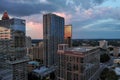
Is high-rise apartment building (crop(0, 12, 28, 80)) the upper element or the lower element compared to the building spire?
lower

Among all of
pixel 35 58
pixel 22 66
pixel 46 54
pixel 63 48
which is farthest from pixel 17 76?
pixel 35 58

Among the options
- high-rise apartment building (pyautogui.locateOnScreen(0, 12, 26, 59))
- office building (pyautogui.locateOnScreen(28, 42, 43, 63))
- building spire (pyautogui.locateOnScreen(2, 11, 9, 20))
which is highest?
building spire (pyautogui.locateOnScreen(2, 11, 9, 20))

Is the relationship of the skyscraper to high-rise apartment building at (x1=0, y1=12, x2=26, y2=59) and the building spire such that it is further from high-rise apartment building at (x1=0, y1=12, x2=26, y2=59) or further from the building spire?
the building spire

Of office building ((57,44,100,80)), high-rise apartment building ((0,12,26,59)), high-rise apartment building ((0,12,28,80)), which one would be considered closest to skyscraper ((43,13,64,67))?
high-rise apartment building ((0,12,28,80))

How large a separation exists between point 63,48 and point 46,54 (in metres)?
20.1

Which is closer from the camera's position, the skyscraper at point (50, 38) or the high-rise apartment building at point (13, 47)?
the high-rise apartment building at point (13, 47)

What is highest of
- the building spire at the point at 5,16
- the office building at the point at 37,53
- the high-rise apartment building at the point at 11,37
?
the building spire at the point at 5,16

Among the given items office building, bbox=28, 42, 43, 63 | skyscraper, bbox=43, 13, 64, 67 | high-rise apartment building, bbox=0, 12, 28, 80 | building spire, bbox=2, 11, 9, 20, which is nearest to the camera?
high-rise apartment building, bbox=0, 12, 28, 80

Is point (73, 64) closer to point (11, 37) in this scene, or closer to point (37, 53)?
point (11, 37)

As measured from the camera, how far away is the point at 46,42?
49062 mm

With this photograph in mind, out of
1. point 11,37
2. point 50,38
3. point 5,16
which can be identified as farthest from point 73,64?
point 50,38

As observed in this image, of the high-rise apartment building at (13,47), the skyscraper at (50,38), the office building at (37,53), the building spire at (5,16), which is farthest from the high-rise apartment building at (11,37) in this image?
the office building at (37,53)

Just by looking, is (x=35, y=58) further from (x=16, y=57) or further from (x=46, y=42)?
(x=16, y=57)

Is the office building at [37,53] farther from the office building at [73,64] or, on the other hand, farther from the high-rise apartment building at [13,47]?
the office building at [73,64]
